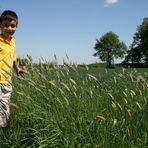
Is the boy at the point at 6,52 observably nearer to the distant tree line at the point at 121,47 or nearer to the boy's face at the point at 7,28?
the boy's face at the point at 7,28

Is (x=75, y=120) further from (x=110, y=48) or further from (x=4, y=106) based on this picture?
(x=110, y=48)

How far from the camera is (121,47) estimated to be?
93688mm

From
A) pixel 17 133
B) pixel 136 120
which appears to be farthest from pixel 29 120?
pixel 136 120

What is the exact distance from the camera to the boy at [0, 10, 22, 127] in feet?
17.0

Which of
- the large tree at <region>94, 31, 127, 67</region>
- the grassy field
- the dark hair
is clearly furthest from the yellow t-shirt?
the large tree at <region>94, 31, 127, 67</region>

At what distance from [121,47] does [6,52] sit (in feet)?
293

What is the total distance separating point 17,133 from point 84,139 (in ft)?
2.77

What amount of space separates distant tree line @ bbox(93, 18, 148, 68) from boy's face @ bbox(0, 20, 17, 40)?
77.1m

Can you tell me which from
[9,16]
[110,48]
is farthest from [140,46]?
[9,16]

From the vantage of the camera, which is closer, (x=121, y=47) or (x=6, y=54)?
(x=6, y=54)

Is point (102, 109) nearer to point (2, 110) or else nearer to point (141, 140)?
point (141, 140)

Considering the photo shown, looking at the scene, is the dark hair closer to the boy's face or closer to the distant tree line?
the boy's face

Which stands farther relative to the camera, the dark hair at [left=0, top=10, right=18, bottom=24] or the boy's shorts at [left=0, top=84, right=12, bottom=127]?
the dark hair at [left=0, top=10, right=18, bottom=24]

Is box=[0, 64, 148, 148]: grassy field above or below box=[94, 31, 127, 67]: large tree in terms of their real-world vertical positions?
below
